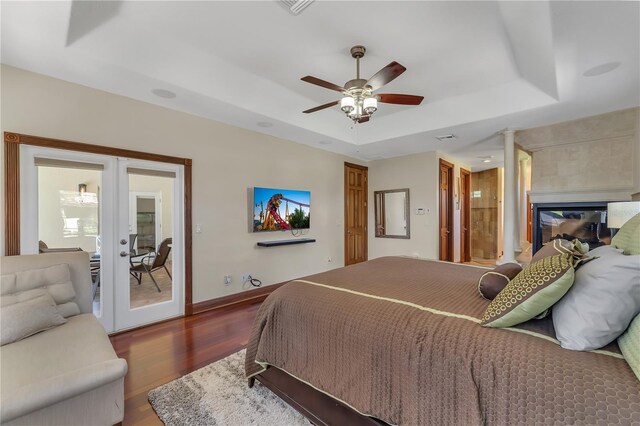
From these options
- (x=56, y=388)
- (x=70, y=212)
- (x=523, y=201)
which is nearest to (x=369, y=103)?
(x=56, y=388)

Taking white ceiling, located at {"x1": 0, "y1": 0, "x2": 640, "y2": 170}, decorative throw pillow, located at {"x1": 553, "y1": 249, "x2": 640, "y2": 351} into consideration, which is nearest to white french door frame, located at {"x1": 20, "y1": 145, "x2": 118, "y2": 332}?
white ceiling, located at {"x1": 0, "y1": 0, "x2": 640, "y2": 170}

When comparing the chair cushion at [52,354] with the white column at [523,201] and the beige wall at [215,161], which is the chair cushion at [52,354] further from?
the white column at [523,201]

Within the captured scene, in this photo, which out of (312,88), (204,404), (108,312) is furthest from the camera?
(312,88)

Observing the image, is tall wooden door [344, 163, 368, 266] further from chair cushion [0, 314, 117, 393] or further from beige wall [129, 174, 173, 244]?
chair cushion [0, 314, 117, 393]

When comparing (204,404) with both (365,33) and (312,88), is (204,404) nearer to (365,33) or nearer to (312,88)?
(365,33)

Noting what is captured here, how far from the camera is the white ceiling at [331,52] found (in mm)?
2037

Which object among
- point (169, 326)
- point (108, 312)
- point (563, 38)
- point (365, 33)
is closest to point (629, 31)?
point (563, 38)

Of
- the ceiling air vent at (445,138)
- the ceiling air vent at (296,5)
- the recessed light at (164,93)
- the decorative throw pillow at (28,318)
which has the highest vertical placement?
the ceiling air vent at (296,5)

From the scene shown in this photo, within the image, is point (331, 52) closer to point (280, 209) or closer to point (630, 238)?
point (280, 209)

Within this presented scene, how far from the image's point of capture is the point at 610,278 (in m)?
1.09

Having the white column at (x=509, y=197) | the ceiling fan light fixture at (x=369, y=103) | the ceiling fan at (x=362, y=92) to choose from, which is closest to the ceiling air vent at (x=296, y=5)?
the ceiling fan at (x=362, y=92)

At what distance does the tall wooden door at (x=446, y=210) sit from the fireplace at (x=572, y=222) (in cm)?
161

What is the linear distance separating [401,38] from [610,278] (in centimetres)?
242

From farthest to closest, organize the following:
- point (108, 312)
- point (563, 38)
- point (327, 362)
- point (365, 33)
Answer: point (108, 312) < point (365, 33) < point (563, 38) < point (327, 362)
